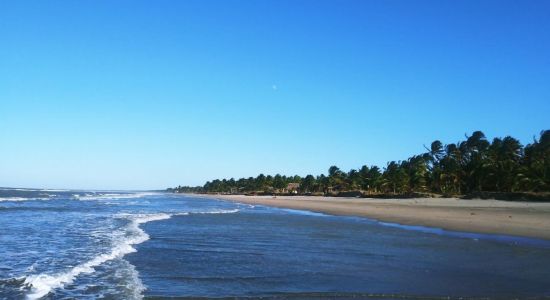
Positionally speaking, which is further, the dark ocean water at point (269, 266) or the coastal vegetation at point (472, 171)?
the coastal vegetation at point (472, 171)

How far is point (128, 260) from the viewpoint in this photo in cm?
1430

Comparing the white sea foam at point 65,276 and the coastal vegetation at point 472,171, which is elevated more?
the coastal vegetation at point 472,171

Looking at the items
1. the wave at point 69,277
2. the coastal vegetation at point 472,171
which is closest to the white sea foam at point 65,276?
the wave at point 69,277

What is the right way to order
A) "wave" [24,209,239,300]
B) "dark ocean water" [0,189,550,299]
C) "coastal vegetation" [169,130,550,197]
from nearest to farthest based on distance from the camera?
"dark ocean water" [0,189,550,299]
"wave" [24,209,239,300]
"coastal vegetation" [169,130,550,197]

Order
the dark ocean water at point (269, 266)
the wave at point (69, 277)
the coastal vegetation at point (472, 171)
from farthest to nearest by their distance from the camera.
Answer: the coastal vegetation at point (472, 171) → the wave at point (69, 277) → the dark ocean water at point (269, 266)

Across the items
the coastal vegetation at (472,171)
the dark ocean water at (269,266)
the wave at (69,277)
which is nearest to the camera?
the dark ocean water at (269,266)

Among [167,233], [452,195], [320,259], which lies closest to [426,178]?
[452,195]

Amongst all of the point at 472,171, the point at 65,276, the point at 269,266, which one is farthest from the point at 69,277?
the point at 472,171

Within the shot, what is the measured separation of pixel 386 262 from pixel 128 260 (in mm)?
7694

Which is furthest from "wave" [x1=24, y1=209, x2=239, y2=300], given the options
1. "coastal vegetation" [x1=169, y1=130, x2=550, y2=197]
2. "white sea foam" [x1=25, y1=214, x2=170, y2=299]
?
"coastal vegetation" [x1=169, y1=130, x2=550, y2=197]

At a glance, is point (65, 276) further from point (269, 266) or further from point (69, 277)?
point (269, 266)

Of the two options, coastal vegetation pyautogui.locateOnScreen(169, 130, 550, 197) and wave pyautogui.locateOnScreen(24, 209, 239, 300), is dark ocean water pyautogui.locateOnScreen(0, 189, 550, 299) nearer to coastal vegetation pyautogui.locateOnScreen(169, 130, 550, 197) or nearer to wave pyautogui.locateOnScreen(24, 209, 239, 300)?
wave pyautogui.locateOnScreen(24, 209, 239, 300)

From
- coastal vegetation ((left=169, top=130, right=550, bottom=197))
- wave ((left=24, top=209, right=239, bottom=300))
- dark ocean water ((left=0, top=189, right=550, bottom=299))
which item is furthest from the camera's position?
coastal vegetation ((left=169, top=130, right=550, bottom=197))

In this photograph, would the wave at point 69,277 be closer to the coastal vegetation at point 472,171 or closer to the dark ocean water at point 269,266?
the dark ocean water at point 269,266
